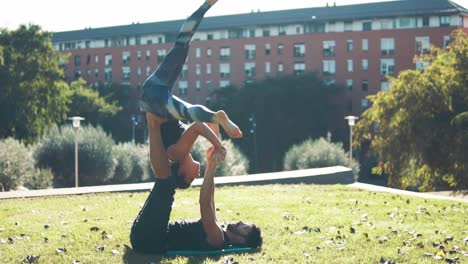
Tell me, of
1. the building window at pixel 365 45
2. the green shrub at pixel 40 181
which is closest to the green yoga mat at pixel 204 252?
the green shrub at pixel 40 181

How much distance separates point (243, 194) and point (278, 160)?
159 ft

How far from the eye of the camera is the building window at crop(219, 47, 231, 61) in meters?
76.2

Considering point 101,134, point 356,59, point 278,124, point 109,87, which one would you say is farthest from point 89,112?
point 101,134

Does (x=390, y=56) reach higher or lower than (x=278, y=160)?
higher

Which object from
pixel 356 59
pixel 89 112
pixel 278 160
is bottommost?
pixel 278 160

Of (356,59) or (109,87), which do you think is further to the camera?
(109,87)

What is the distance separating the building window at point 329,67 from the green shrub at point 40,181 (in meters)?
49.0

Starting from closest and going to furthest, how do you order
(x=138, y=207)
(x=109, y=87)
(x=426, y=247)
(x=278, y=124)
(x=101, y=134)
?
(x=426, y=247) < (x=138, y=207) < (x=101, y=134) < (x=278, y=124) < (x=109, y=87)

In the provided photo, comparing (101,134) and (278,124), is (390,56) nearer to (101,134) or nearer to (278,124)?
(278,124)

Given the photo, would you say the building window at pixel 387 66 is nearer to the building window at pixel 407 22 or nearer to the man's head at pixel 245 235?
the building window at pixel 407 22

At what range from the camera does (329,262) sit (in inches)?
307

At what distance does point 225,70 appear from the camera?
7688cm

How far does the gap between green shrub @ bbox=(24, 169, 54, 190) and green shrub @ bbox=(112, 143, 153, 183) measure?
5.57 m

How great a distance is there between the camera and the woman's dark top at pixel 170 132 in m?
8.73
